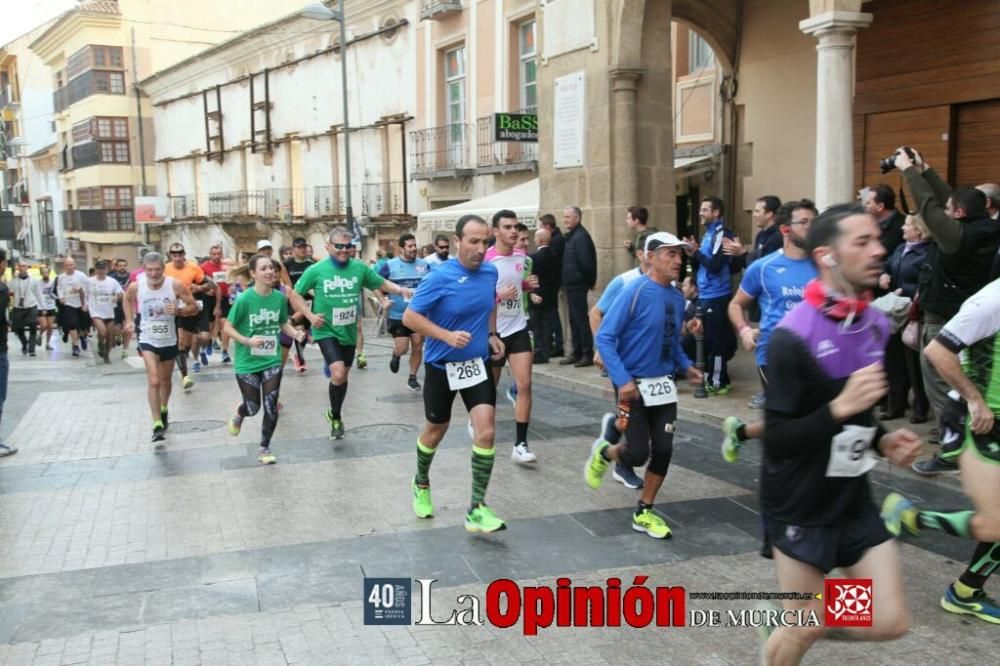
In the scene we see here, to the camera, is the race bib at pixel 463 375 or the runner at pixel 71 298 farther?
the runner at pixel 71 298

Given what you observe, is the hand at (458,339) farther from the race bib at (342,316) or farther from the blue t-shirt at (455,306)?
the race bib at (342,316)

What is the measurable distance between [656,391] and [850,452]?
265 centimetres

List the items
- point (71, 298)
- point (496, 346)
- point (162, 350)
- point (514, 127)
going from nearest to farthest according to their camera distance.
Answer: point (496, 346), point (162, 350), point (514, 127), point (71, 298)

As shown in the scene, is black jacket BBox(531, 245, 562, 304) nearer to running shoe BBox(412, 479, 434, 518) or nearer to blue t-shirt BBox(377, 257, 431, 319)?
blue t-shirt BBox(377, 257, 431, 319)

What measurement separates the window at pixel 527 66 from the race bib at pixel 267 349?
13.9 meters

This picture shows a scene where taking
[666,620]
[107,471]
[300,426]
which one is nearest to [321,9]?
[300,426]

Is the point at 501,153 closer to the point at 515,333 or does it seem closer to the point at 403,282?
the point at 403,282

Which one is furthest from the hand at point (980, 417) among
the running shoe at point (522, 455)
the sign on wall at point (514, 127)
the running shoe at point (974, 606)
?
the sign on wall at point (514, 127)

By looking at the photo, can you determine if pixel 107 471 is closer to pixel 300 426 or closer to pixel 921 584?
pixel 300 426

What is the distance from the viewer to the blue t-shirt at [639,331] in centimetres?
580

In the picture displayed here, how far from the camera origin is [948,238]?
6.54m

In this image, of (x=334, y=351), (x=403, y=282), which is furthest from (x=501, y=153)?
(x=334, y=351)

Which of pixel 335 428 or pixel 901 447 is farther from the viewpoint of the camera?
pixel 335 428

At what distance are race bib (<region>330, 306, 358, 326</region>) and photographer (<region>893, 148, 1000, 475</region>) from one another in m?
5.04
